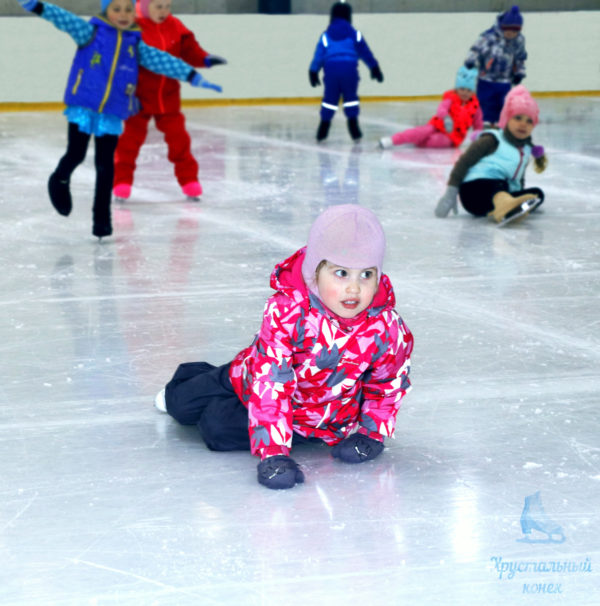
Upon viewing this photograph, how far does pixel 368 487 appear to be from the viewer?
96.0 inches

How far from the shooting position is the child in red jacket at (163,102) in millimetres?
6312

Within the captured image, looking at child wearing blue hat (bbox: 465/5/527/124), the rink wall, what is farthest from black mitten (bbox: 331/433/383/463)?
the rink wall

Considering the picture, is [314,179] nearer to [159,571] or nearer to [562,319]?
[562,319]

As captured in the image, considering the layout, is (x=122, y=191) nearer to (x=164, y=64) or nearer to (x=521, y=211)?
(x=164, y=64)

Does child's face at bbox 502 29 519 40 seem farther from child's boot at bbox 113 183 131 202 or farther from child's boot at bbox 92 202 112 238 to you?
child's boot at bbox 92 202 112 238

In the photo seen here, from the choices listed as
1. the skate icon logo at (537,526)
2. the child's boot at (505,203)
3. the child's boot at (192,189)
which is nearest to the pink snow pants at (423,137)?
the child's boot at (192,189)

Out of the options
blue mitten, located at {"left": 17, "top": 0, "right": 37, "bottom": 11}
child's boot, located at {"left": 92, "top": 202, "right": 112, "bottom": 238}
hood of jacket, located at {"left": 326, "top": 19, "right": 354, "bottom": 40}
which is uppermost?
blue mitten, located at {"left": 17, "top": 0, "right": 37, "bottom": 11}

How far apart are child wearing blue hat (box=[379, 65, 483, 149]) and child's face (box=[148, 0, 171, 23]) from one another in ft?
12.7

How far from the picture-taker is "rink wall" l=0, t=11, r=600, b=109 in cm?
1394

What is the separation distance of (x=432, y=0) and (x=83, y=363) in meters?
14.6

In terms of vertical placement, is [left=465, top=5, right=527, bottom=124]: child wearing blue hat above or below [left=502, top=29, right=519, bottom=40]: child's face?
below

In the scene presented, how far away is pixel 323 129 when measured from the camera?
10180mm

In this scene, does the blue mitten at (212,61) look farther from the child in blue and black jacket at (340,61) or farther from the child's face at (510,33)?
the child's face at (510,33)

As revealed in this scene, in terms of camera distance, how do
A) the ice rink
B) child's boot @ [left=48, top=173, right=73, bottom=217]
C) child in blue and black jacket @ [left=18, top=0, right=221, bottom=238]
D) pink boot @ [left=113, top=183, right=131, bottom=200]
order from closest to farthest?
1. the ice rink
2. child in blue and black jacket @ [left=18, top=0, right=221, bottom=238]
3. child's boot @ [left=48, top=173, right=73, bottom=217]
4. pink boot @ [left=113, top=183, right=131, bottom=200]
